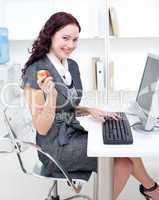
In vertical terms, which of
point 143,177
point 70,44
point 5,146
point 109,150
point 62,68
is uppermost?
point 70,44

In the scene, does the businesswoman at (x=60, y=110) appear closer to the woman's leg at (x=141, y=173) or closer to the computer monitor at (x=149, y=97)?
the woman's leg at (x=141, y=173)

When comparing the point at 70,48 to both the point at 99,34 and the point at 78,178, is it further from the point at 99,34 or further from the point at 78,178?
the point at 99,34

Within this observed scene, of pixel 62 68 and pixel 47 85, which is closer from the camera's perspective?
pixel 47 85

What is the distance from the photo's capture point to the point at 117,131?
165cm

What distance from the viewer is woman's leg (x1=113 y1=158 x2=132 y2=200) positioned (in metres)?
1.79

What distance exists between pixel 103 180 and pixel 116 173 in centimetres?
21

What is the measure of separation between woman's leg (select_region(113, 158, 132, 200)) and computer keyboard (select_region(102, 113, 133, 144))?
18 cm

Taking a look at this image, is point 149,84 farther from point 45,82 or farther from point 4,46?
point 4,46

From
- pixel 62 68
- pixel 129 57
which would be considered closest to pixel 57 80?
pixel 62 68

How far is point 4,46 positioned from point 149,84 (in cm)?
207

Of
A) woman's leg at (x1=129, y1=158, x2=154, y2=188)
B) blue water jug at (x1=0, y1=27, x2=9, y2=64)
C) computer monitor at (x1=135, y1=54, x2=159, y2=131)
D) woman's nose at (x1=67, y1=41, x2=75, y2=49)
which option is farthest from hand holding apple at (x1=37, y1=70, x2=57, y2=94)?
blue water jug at (x1=0, y1=27, x2=9, y2=64)

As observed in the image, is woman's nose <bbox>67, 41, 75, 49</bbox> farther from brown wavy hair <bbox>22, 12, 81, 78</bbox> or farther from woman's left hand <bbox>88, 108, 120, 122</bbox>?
woman's left hand <bbox>88, 108, 120, 122</bbox>

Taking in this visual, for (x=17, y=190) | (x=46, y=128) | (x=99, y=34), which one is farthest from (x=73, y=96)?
(x=99, y=34)

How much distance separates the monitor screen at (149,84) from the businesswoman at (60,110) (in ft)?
0.62
